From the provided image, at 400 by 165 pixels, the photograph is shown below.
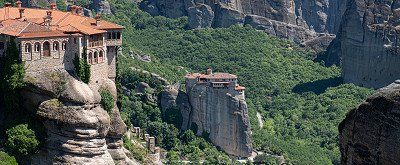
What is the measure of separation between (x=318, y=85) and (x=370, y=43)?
792 cm

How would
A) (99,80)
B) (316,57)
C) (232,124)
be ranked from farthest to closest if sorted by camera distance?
(316,57) → (232,124) → (99,80)

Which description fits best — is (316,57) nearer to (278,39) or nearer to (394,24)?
(278,39)

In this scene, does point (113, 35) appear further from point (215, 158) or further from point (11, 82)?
point (215, 158)

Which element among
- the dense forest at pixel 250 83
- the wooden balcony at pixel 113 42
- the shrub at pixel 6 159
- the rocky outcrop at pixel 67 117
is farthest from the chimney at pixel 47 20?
the dense forest at pixel 250 83

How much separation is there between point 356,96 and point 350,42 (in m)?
9.12

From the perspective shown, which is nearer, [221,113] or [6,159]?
[6,159]

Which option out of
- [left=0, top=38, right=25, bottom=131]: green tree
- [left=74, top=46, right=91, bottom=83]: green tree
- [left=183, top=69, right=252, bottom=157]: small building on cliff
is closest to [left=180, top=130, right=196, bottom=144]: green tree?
[left=183, top=69, right=252, bottom=157]: small building on cliff

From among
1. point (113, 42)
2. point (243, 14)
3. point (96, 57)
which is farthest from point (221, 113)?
point (243, 14)

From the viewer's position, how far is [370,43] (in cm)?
9556

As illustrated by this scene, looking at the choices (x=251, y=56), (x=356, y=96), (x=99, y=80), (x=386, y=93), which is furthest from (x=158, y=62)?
(x=386, y=93)

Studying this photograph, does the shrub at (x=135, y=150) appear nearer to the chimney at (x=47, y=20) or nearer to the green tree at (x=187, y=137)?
the chimney at (x=47, y=20)

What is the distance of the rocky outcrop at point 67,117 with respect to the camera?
1526 inches

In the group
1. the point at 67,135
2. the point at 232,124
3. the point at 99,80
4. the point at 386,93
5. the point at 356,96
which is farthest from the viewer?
the point at 356,96

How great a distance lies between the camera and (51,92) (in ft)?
128
